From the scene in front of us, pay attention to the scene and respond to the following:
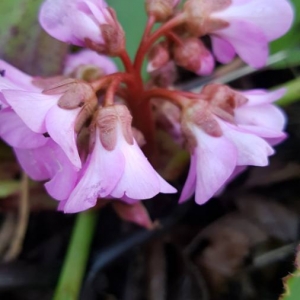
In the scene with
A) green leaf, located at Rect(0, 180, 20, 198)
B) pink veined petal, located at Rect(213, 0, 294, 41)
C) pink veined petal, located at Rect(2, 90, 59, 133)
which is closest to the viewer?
pink veined petal, located at Rect(2, 90, 59, 133)

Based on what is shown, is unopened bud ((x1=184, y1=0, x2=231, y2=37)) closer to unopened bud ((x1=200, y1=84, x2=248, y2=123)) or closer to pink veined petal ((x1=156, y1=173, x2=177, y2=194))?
unopened bud ((x1=200, y1=84, x2=248, y2=123))

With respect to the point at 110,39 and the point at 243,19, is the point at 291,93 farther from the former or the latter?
the point at 110,39

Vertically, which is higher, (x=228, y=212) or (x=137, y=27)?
(x=137, y=27)

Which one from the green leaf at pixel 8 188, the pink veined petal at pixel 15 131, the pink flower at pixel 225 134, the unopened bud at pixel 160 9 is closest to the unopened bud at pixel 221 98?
A: the pink flower at pixel 225 134

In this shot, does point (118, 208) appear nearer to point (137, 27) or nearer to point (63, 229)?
point (63, 229)

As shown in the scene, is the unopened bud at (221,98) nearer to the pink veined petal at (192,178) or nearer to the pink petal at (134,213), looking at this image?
the pink veined petal at (192,178)

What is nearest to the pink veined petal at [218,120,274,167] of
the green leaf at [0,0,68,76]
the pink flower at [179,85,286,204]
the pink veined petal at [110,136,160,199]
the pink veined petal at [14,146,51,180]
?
the pink flower at [179,85,286,204]

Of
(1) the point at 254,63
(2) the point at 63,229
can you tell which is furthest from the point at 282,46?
(2) the point at 63,229
